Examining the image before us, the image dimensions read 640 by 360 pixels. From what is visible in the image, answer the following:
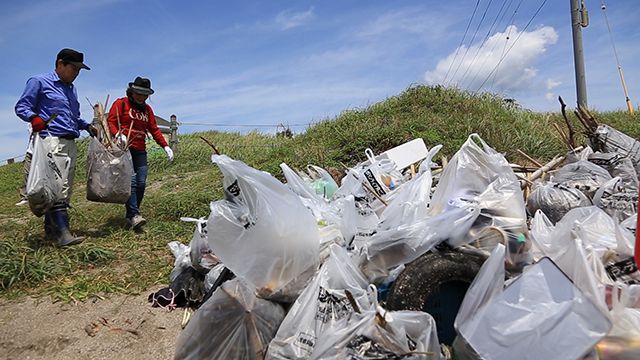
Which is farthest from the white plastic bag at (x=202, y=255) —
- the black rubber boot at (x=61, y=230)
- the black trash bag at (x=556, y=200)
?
the black trash bag at (x=556, y=200)

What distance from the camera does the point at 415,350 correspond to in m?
1.70

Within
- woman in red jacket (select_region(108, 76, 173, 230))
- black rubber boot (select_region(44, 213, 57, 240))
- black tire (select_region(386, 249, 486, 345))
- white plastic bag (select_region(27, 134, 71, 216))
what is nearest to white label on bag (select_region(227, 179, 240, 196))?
black tire (select_region(386, 249, 486, 345))

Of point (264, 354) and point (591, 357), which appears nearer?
point (591, 357)

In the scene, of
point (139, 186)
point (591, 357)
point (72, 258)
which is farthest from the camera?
point (139, 186)

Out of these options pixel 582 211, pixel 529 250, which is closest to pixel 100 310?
pixel 529 250

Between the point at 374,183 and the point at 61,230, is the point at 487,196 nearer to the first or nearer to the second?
the point at 374,183

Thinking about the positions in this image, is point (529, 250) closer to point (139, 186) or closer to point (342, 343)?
point (342, 343)

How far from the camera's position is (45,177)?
350cm

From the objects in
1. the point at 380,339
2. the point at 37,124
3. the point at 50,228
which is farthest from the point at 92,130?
the point at 380,339

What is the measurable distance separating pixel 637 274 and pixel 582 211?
1.67 feet

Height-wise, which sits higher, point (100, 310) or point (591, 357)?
point (591, 357)

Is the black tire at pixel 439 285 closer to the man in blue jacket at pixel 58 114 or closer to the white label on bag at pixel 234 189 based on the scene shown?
the white label on bag at pixel 234 189

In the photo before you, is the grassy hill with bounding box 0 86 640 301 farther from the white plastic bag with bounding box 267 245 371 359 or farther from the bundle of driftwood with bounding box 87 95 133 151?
A: the white plastic bag with bounding box 267 245 371 359

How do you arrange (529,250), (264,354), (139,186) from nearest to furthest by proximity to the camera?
(264,354) < (529,250) < (139,186)
